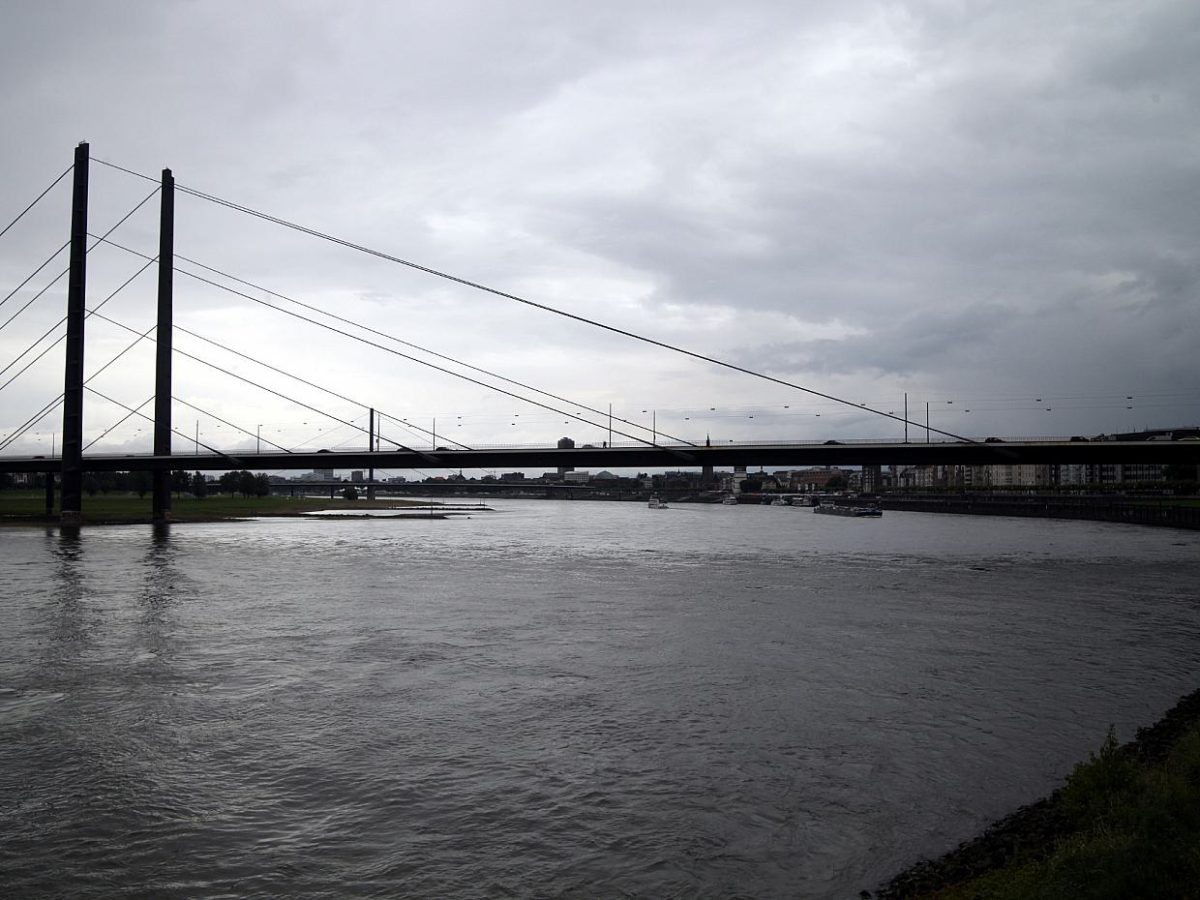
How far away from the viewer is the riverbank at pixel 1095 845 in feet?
18.8

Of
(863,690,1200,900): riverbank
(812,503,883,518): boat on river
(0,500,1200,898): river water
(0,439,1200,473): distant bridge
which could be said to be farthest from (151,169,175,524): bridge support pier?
(812,503,883,518): boat on river

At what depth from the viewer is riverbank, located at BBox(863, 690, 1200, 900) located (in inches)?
225

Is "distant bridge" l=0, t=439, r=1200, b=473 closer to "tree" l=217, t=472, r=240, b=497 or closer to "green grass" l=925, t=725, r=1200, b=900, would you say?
"green grass" l=925, t=725, r=1200, b=900

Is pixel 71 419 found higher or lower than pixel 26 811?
higher

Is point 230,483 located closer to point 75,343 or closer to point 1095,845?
point 75,343

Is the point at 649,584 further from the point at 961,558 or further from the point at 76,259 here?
the point at 76,259

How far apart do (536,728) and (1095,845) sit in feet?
23.3

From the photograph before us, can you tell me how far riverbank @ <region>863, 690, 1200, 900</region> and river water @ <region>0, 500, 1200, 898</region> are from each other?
0.56 meters

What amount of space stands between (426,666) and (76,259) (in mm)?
49451

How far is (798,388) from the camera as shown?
1865 inches

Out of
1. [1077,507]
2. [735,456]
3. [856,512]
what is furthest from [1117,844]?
[1077,507]

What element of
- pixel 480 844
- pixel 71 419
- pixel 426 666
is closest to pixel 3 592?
pixel 426 666

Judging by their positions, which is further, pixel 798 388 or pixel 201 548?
pixel 798 388

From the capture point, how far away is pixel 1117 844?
6.23m
